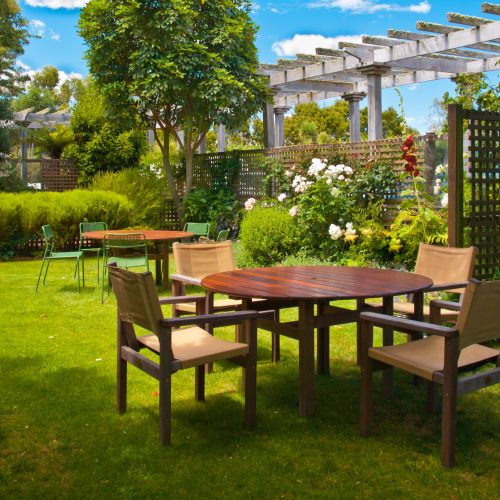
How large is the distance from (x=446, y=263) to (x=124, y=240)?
3.68 metres

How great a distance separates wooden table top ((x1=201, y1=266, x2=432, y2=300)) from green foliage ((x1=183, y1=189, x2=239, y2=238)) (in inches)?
311

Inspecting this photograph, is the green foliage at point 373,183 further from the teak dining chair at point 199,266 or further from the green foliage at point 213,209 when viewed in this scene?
the teak dining chair at point 199,266

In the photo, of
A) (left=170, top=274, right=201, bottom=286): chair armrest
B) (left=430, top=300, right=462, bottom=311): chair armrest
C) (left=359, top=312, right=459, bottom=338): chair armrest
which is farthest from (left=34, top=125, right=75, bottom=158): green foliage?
(left=359, top=312, right=459, bottom=338): chair armrest

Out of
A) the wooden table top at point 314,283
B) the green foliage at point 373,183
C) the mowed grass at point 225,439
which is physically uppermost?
the green foliage at point 373,183

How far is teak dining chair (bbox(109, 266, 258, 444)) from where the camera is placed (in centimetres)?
318

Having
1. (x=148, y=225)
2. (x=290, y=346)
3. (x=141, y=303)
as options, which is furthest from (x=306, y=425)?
(x=148, y=225)

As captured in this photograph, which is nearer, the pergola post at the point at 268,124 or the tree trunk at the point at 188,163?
the pergola post at the point at 268,124

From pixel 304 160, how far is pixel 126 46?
436cm

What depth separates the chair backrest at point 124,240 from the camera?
6.86 m

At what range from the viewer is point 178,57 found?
459 inches

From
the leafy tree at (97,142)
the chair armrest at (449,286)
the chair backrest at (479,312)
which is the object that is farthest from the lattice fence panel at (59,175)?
the chair backrest at (479,312)

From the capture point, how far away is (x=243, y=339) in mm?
4082

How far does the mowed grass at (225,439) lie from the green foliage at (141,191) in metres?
7.53

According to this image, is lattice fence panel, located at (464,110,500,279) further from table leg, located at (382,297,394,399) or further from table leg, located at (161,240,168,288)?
table leg, located at (161,240,168,288)
